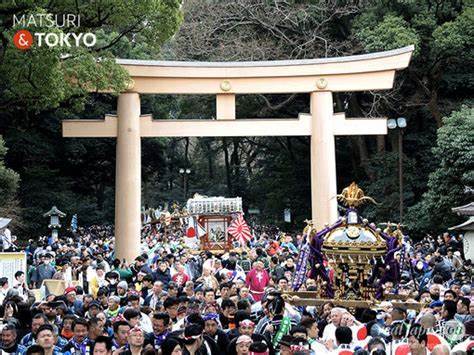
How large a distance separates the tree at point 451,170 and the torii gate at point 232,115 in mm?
2090

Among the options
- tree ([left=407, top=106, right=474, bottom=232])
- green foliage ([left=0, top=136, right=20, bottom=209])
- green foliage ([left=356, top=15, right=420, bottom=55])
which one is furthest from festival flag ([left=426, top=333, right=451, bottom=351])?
green foliage ([left=356, top=15, right=420, bottom=55])

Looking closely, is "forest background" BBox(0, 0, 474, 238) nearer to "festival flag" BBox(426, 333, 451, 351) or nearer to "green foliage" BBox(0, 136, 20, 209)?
"green foliage" BBox(0, 136, 20, 209)

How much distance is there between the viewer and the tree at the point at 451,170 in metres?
22.5

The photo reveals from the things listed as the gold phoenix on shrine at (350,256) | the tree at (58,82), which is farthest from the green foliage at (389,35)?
the gold phoenix on shrine at (350,256)

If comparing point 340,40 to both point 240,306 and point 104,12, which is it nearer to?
point 104,12

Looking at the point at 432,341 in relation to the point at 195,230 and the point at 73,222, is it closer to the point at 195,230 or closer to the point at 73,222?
the point at 195,230

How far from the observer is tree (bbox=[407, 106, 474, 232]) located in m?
22.5

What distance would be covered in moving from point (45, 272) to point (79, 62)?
530 centimetres

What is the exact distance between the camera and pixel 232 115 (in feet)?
77.0

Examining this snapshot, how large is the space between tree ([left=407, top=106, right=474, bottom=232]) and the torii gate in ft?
6.86

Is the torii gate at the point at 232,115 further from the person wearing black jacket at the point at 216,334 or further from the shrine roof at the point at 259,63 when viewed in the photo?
the person wearing black jacket at the point at 216,334

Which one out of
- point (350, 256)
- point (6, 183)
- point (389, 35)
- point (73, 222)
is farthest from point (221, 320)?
point (73, 222)

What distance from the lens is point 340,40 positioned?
101 feet

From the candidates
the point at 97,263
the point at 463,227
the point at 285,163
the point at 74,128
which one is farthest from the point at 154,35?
the point at 285,163
